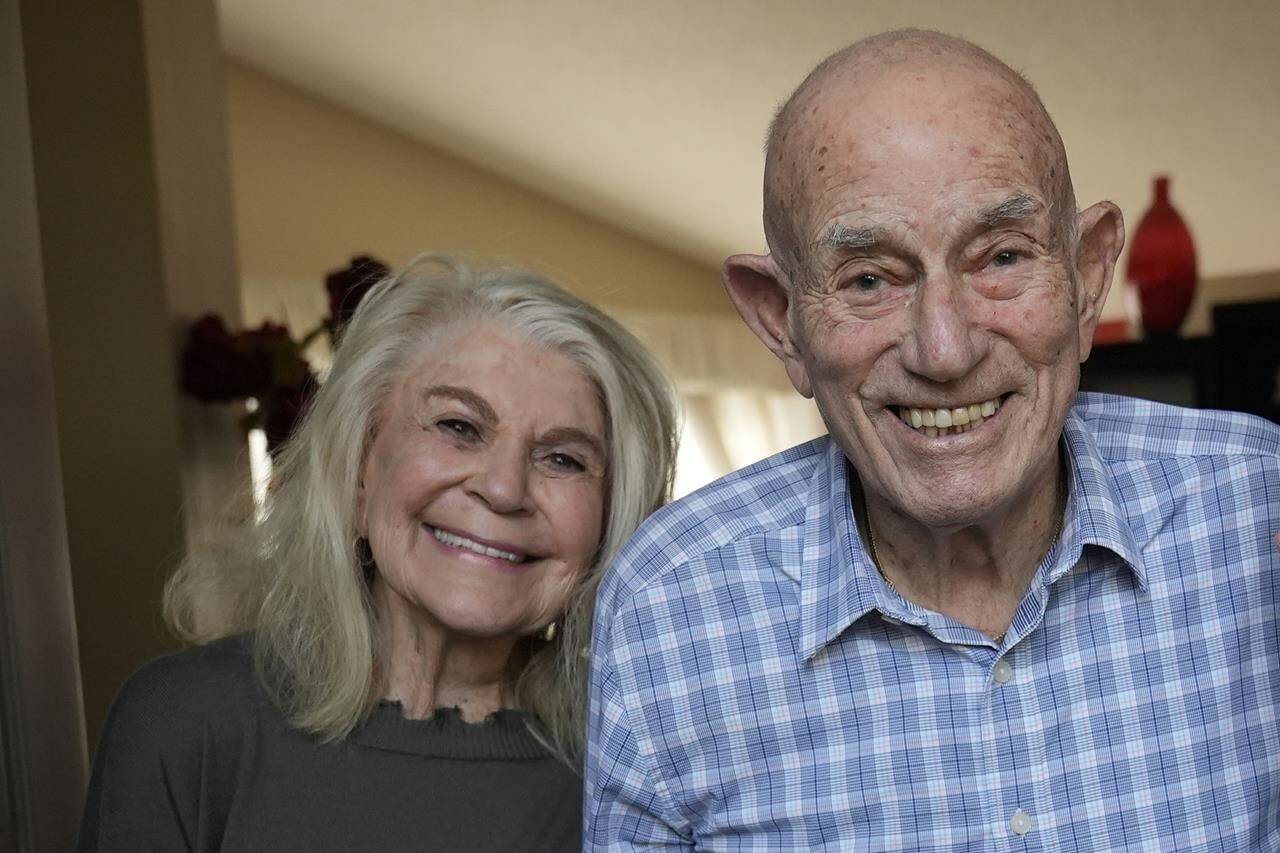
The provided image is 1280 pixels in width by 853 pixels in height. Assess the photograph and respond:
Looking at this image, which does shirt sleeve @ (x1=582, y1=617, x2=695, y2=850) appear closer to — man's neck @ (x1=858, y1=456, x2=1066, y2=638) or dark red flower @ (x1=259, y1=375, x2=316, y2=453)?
man's neck @ (x1=858, y1=456, x2=1066, y2=638)

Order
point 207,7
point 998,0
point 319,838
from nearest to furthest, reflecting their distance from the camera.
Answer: point 319,838 < point 207,7 < point 998,0

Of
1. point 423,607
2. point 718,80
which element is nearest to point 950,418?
point 423,607

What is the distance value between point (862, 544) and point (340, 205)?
5.58m

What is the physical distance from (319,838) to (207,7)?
209 cm

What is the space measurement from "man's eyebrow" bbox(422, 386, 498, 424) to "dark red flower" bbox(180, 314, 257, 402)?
1.18 m

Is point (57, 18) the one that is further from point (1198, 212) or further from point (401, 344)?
point (1198, 212)

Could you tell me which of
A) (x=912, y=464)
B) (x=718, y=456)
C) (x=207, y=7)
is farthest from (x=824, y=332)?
(x=718, y=456)

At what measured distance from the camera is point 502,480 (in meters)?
1.83

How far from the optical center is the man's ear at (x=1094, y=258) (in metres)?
1.39

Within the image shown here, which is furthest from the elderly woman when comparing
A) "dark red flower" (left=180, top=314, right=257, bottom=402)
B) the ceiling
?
the ceiling

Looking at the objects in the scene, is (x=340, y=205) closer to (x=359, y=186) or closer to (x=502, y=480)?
(x=359, y=186)

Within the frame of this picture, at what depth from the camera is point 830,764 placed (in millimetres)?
1413

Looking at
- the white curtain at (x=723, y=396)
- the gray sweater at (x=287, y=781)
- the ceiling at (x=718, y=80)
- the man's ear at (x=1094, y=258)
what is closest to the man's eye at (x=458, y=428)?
the gray sweater at (x=287, y=781)

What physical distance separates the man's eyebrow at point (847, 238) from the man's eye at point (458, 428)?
0.68m
